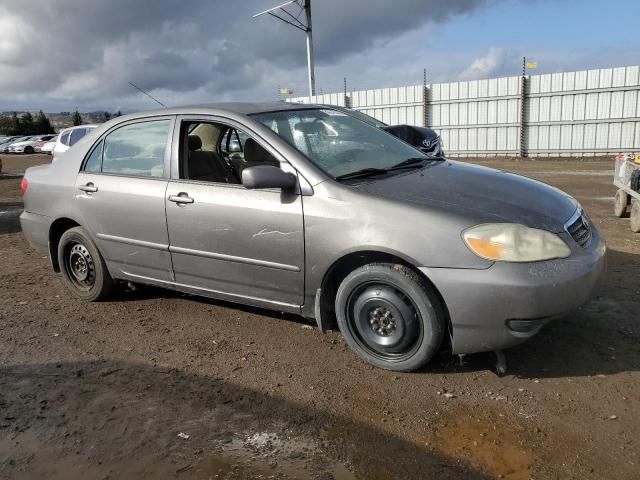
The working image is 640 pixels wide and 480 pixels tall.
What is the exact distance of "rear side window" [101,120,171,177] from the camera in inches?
173

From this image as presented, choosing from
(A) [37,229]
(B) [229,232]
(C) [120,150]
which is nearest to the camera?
(B) [229,232]

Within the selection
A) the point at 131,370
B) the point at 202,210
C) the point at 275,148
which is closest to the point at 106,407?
the point at 131,370

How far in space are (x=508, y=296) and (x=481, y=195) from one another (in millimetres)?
743

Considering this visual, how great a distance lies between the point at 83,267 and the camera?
5.09 metres

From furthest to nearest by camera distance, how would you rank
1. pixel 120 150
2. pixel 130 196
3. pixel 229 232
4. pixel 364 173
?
1. pixel 120 150
2. pixel 130 196
3. pixel 229 232
4. pixel 364 173

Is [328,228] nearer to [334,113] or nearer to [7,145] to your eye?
[334,113]

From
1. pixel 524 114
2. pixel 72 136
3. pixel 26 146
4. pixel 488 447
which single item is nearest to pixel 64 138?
pixel 72 136

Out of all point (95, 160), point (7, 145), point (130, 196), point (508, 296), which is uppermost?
point (7, 145)

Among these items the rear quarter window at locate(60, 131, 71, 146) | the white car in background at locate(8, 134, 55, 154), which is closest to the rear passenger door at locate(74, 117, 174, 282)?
the rear quarter window at locate(60, 131, 71, 146)

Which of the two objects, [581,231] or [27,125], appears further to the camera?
[27,125]

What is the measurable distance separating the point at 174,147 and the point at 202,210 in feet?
2.06

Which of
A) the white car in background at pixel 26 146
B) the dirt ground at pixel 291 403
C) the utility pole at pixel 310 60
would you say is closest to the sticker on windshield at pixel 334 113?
the dirt ground at pixel 291 403

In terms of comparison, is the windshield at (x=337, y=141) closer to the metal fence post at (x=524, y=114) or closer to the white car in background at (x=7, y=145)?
the metal fence post at (x=524, y=114)

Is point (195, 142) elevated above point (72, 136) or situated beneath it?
situated beneath
